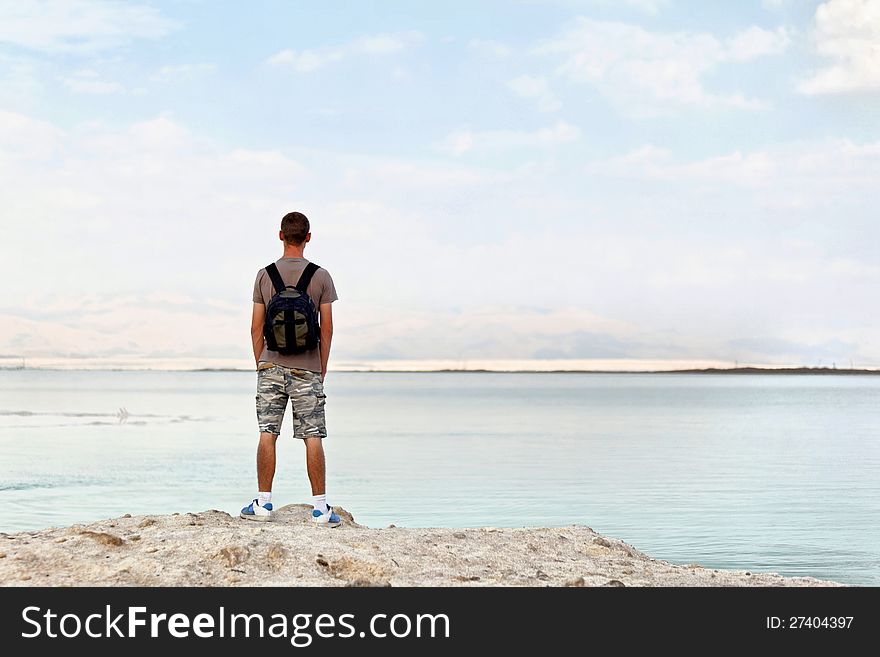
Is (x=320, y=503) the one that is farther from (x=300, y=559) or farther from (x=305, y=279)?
(x=305, y=279)

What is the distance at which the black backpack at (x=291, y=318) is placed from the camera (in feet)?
23.7

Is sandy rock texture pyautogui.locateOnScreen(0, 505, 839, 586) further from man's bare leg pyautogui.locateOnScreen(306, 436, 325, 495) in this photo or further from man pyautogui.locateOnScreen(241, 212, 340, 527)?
man pyautogui.locateOnScreen(241, 212, 340, 527)

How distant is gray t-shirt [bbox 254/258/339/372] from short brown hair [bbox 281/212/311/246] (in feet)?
0.48

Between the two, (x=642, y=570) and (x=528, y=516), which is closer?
(x=642, y=570)

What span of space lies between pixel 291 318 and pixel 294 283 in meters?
0.29

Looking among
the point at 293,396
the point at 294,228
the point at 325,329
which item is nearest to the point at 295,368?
the point at 293,396

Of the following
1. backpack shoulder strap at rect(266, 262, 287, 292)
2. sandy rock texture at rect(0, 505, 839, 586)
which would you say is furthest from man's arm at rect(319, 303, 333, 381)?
sandy rock texture at rect(0, 505, 839, 586)

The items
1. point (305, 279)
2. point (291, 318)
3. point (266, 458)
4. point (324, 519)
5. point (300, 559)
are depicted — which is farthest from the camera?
point (324, 519)

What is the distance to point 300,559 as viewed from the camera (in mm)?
6090

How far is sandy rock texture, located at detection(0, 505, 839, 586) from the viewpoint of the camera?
19.0 feet
